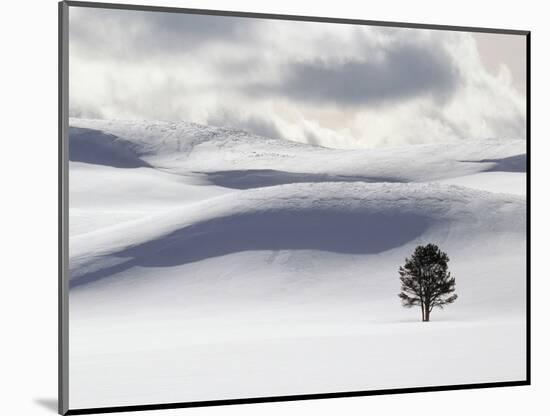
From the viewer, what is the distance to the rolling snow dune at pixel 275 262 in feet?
33.5

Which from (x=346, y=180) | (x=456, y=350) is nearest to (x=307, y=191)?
(x=346, y=180)

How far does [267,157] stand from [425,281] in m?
1.98

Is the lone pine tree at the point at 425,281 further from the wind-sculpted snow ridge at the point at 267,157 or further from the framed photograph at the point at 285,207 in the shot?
the wind-sculpted snow ridge at the point at 267,157

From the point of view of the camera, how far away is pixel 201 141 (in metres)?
10.7

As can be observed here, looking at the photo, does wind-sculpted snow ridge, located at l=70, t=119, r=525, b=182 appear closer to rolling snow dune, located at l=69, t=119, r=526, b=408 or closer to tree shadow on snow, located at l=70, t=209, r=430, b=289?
rolling snow dune, located at l=69, t=119, r=526, b=408

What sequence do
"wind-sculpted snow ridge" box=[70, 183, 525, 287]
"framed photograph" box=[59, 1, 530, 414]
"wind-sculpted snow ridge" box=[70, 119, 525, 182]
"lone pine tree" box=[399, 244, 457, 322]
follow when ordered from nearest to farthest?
"framed photograph" box=[59, 1, 530, 414]
"wind-sculpted snow ridge" box=[70, 183, 525, 287]
"wind-sculpted snow ridge" box=[70, 119, 525, 182]
"lone pine tree" box=[399, 244, 457, 322]

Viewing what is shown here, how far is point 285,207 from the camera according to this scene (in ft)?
35.3

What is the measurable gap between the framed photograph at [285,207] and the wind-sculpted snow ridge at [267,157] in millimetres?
20

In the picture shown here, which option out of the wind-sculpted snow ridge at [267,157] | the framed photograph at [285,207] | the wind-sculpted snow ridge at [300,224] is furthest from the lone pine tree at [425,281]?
the wind-sculpted snow ridge at [267,157]

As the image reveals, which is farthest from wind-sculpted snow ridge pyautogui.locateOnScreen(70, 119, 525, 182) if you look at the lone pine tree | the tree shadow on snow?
the lone pine tree

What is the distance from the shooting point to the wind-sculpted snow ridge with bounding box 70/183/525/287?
10312mm

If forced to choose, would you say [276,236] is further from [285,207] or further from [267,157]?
[267,157]

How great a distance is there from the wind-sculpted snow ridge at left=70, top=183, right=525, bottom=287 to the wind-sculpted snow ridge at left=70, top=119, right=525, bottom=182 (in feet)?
0.46

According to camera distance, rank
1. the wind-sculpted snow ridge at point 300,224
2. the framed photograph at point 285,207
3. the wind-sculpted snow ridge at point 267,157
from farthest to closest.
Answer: the wind-sculpted snow ridge at point 267,157 < the wind-sculpted snow ridge at point 300,224 < the framed photograph at point 285,207
